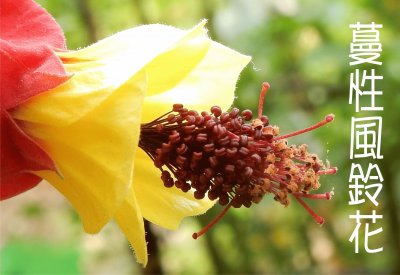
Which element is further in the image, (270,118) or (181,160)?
(270,118)

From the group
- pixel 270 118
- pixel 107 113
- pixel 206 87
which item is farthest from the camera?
pixel 270 118

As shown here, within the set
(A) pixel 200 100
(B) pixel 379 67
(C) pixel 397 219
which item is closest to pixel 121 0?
(B) pixel 379 67

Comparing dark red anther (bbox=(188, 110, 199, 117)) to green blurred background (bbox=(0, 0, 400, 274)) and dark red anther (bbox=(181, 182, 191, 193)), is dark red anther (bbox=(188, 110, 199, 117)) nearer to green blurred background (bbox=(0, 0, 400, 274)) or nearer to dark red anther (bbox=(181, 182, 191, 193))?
dark red anther (bbox=(181, 182, 191, 193))

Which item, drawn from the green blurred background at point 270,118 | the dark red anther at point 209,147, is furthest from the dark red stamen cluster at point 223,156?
the green blurred background at point 270,118

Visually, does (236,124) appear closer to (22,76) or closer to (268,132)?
(268,132)

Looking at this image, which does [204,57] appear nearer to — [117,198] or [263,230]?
[117,198]

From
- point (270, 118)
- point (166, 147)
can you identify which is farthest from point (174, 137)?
point (270, 118)

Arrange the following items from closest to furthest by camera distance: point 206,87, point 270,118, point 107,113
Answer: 1. point 107,113
2. point 206,87
3. point 270,118
